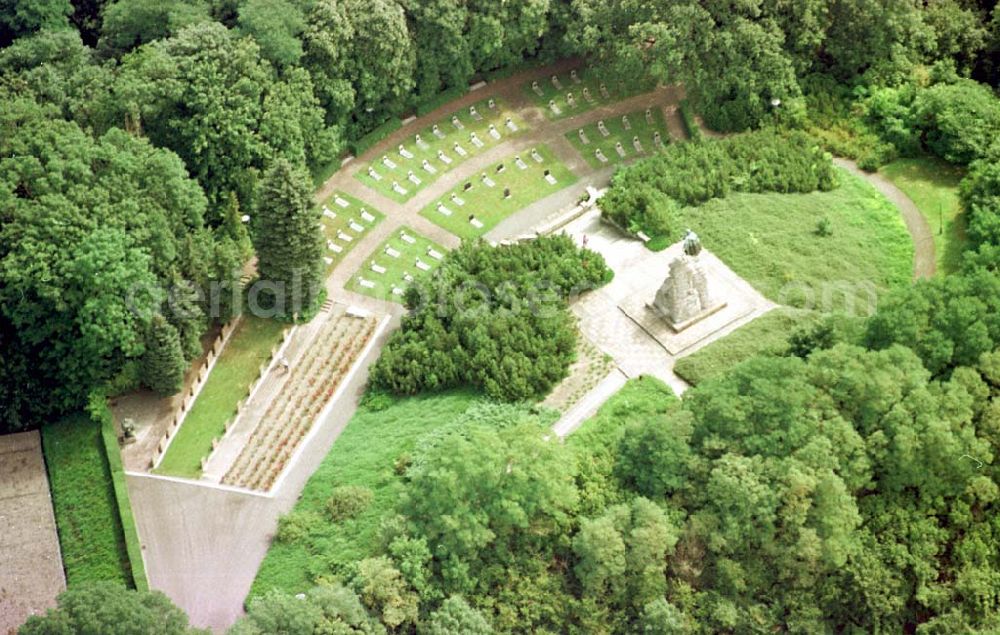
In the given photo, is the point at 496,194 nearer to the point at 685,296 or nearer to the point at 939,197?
the point at 685,296

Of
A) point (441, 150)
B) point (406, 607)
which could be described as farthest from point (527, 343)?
point (441, 150)

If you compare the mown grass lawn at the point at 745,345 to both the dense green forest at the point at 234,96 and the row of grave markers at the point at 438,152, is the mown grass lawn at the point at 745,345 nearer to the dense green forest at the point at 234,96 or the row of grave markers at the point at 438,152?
the dense green forest at the point at 234,96

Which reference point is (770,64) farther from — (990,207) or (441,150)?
(441,150)

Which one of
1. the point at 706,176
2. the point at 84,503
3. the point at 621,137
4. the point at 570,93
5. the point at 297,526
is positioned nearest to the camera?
the point at 297,526

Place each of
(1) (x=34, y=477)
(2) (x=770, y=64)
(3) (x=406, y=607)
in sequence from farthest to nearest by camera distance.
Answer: (2) (x=770, y=64), (1) (x=34, y=477), (3) (x=406, y=607)

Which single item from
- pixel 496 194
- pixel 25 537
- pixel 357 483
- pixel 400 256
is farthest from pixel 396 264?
pixel 25 537
